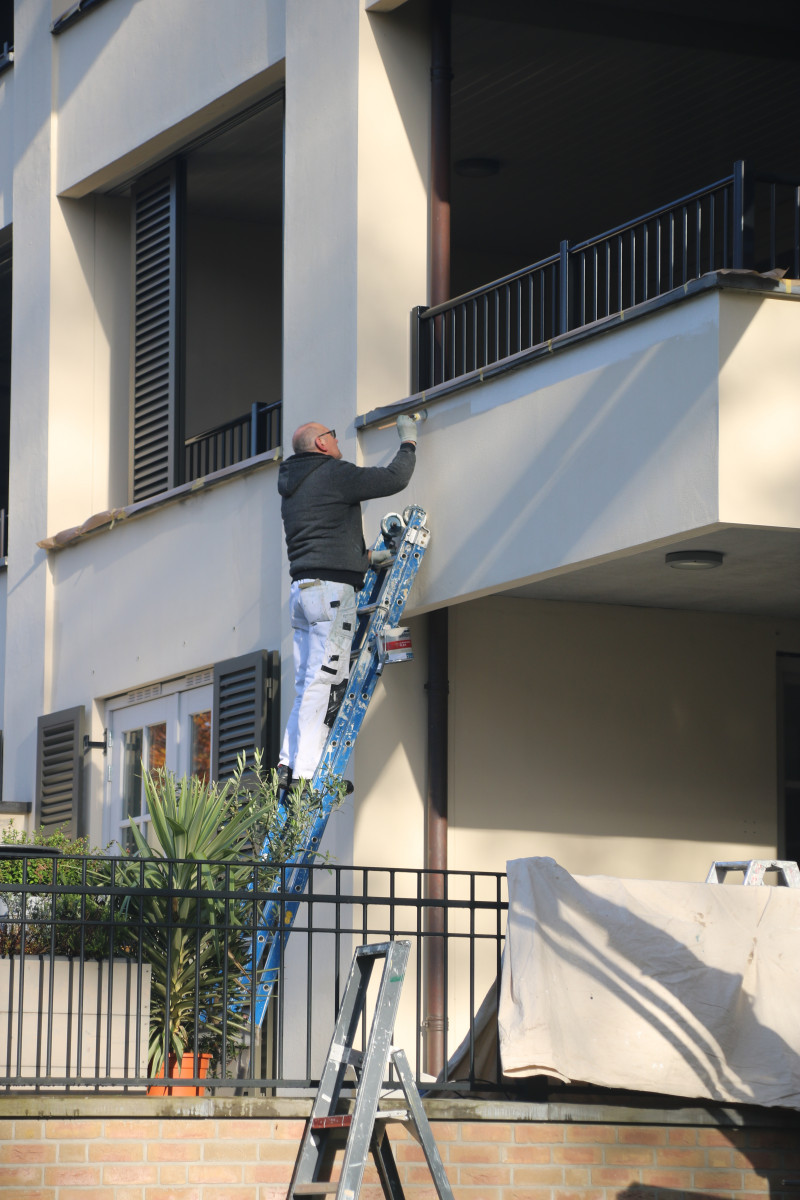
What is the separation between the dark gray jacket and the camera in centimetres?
1033

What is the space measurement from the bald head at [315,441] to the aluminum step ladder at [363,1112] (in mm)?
3654

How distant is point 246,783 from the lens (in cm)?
1163

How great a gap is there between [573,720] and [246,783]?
2048 millimetres

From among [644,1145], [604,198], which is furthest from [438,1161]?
[604,198]

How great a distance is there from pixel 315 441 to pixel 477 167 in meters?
4.95

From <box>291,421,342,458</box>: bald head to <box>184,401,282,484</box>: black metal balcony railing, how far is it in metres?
2.04

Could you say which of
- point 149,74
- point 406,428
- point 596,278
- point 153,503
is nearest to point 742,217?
point 596,278

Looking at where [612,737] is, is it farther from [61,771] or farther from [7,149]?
[7,149]

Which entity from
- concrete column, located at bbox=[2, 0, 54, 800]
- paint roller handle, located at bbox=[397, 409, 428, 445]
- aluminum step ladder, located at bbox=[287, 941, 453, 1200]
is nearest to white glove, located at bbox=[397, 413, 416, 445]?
paint roller handle, located at bbox=[397, 409, 428, 445]

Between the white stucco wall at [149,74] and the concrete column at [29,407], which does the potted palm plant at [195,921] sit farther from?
the white stucco wall at [149,74]

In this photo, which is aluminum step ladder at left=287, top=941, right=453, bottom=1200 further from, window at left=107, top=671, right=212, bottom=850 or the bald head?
window at left=107, top=671, right=212, bottom=850

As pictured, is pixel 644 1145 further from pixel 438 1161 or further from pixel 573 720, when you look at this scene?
pixel 573 720

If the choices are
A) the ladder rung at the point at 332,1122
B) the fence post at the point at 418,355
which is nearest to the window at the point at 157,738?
the fence post at the point at 418,355

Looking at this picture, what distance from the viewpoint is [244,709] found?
1198cm
